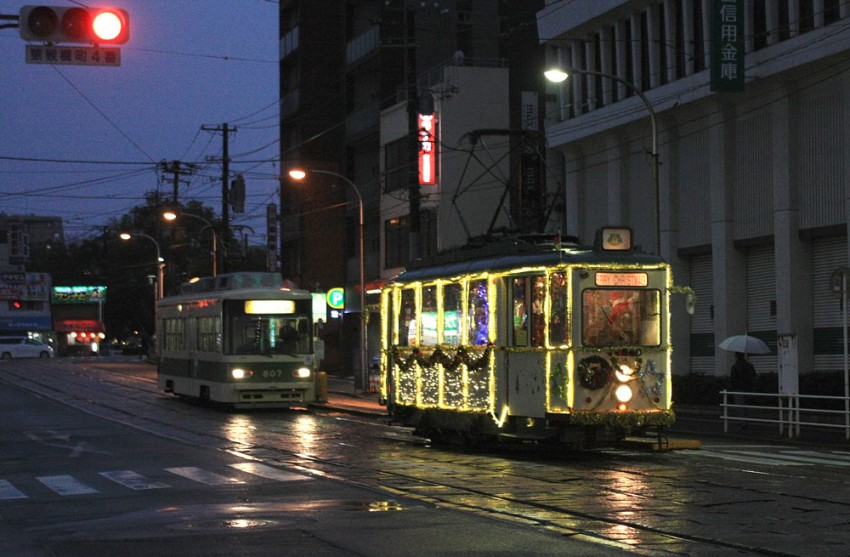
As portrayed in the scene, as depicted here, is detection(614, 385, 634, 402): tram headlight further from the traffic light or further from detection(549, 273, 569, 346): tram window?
the traffic light

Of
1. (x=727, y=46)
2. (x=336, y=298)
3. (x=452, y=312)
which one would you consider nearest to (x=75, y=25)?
(x=452, y=312)

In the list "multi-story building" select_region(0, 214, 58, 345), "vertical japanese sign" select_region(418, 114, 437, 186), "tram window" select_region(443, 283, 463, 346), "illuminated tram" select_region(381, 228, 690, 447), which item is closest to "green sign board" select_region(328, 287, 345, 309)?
"vertical japanese sign" select_region(418, 114, 437, 186)

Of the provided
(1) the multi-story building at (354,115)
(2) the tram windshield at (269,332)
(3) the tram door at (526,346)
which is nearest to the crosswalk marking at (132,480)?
(3) the tram door at (526,346)

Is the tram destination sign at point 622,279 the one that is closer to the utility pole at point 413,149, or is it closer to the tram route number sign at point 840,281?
the tram route number sign at point 840,281

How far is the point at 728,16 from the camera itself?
33375mm

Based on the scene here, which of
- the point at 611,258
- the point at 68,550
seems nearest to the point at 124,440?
the point at 611,258

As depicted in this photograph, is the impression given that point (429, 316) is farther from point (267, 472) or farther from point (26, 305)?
point (26, 305)

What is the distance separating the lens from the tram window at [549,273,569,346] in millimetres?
19312

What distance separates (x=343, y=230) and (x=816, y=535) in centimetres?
5279

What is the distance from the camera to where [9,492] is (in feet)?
53.7

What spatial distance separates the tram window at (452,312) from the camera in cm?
2180

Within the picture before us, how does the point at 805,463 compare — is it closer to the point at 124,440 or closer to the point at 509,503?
the point at 509,503

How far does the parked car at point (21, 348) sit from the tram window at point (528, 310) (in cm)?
8443

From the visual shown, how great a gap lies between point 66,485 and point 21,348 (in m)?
85.7
